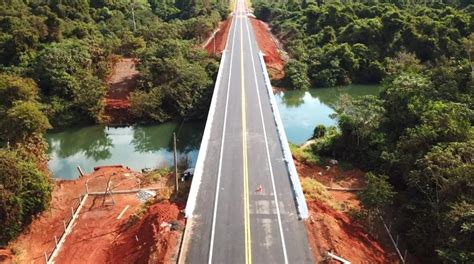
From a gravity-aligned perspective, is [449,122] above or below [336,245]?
above

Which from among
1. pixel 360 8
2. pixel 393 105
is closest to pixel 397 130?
pixel 393 105

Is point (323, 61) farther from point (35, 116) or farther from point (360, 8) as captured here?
point (35, 116)

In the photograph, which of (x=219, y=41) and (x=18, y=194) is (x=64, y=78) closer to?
(x=18, y=194)

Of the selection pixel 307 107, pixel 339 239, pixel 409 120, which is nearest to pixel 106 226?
pixel 339 239

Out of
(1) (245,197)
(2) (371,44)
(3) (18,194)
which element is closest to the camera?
(1) (245,197)

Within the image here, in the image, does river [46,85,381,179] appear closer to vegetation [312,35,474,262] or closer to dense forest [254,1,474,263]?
dense forest [254,1,474,263]

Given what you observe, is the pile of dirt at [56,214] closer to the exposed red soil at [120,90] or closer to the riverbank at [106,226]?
the riverbank at [106,226]
